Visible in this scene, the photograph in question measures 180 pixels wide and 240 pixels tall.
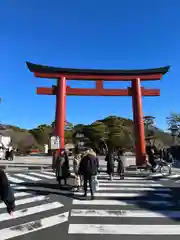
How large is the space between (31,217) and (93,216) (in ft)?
4.70

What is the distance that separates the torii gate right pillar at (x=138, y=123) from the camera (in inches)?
803

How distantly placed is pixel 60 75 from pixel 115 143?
4420cm

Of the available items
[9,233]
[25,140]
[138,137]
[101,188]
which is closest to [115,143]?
[25,140]

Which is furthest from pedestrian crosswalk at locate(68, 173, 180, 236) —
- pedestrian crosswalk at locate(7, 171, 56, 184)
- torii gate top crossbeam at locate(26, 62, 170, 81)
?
torii gate top crossbeam at locate(26, 62, 170, 81)

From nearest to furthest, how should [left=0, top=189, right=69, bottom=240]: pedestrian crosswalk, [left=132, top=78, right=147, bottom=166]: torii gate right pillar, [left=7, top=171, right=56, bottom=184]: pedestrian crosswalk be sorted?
[left=0, top=189, right=69, bottom=240]: pedestrian crosswalk, [left=7, top=171, right=56, bottom=184]: pedestrian crosswalk, [left=132, top=78, right=147, bottom=166]: torii gate right pillar

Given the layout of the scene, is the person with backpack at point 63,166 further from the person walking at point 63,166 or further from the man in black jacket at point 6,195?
the man in black jacket at point 6,195

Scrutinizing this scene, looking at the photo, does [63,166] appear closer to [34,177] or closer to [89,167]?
[89,167]

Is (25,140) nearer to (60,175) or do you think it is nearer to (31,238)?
(60,175)

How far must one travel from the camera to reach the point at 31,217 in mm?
6359

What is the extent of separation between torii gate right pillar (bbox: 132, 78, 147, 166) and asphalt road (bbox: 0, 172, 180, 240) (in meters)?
10.6

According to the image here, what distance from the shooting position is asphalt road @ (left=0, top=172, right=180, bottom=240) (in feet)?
16.9

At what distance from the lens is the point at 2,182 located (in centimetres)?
457

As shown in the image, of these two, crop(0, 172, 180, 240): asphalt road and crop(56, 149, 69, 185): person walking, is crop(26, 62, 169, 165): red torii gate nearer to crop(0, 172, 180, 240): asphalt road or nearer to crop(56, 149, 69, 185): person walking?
crop(56, 149, 69, 185): person walking

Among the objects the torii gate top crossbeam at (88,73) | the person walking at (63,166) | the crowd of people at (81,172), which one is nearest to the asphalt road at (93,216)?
the crowd of people at (81,172)
